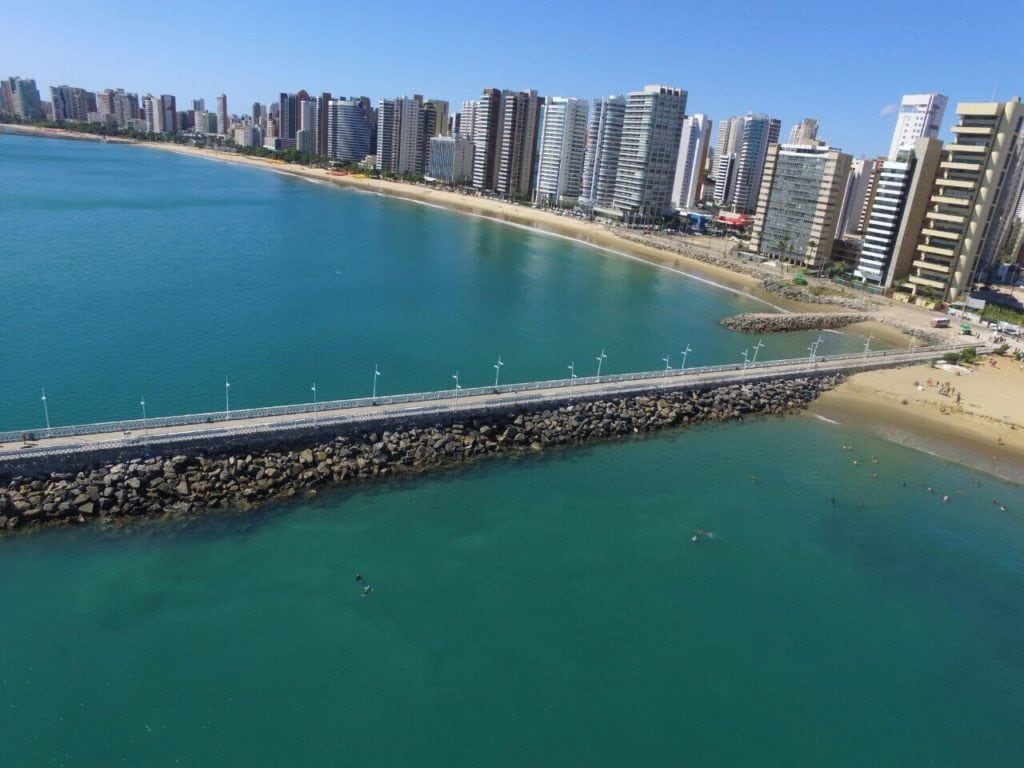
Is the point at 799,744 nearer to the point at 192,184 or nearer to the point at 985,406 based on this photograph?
the point at 985,406

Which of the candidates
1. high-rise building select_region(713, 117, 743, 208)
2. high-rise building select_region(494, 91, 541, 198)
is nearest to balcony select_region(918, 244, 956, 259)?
high-rise building select_region(713, 117, 743, 208)

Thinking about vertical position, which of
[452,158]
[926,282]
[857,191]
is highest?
[857,191]

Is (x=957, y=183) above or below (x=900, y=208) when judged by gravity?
above

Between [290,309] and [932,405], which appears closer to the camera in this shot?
[932,405]

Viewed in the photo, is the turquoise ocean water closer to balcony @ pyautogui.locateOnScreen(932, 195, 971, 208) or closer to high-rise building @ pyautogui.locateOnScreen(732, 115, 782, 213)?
balcony @ pyautogui.locateOnScreen(932, 195, 971, 208)

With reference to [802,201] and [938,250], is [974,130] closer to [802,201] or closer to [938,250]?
[938,250]

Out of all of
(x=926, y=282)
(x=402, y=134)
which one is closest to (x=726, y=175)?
(x=402, y=134)

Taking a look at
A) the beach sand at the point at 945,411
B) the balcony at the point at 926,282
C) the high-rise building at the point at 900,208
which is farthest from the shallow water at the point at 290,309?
the high-rise building at the point at 900,208
